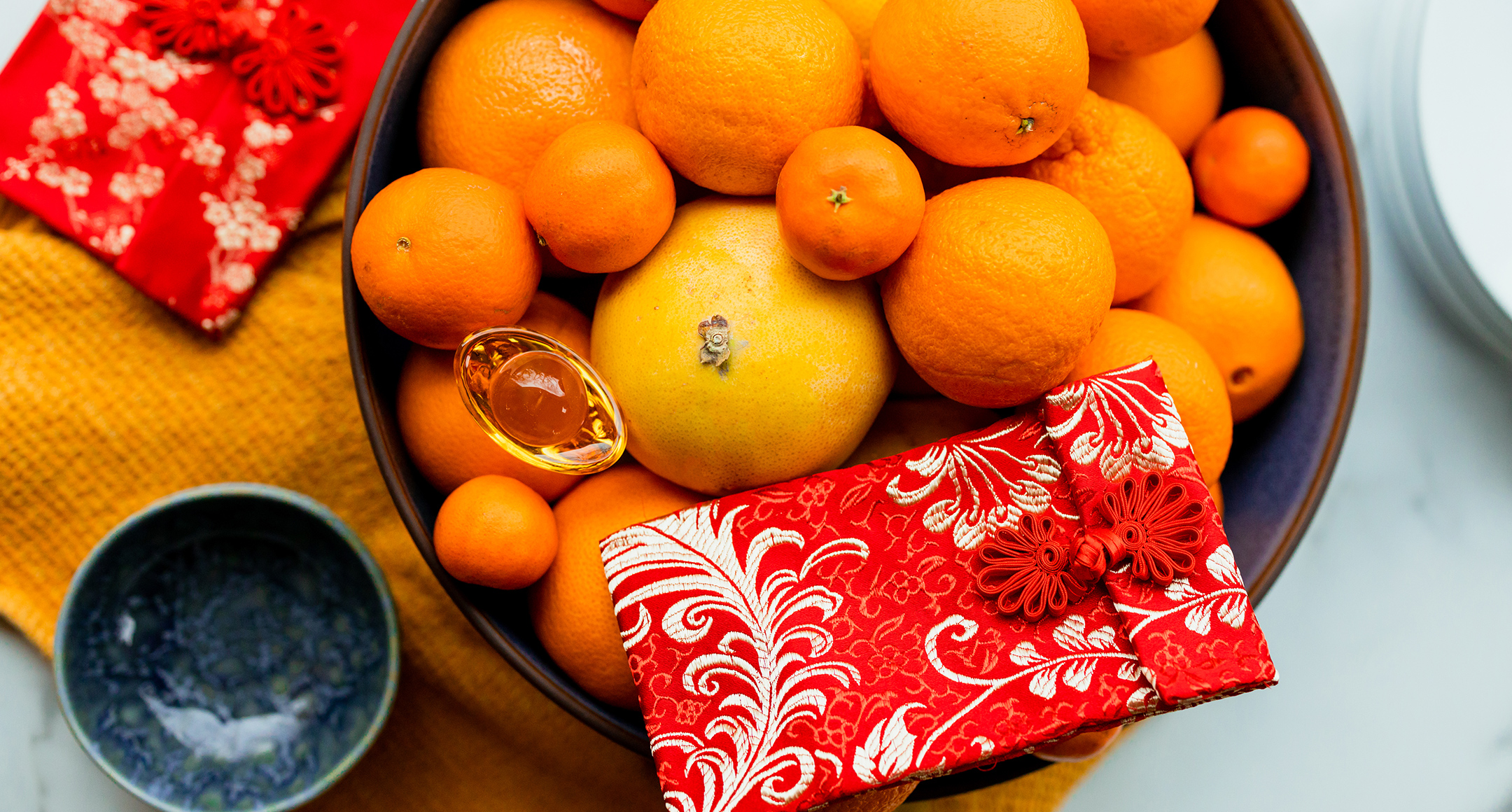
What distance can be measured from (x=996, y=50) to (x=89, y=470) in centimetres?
82

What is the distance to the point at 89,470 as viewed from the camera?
82cm

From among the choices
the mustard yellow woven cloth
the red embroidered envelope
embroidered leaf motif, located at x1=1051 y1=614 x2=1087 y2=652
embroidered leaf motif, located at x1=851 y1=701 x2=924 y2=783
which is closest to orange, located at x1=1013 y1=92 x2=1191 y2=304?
the red embroidered envelope

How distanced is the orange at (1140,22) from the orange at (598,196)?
323mm

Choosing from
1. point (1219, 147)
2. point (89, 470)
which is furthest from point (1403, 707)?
point (89, 470)

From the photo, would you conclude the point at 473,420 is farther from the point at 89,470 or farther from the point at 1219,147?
the point at 1219,147

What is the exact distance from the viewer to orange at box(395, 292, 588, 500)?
2.17ft

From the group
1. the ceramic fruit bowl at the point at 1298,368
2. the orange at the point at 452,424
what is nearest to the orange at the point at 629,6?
the ceramic fruit bowl at the point at 1298,368

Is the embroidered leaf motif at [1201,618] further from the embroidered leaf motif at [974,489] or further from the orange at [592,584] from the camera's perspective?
the orange at [592,584]

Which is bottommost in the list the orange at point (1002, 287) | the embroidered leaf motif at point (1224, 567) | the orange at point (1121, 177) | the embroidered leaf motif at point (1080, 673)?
the embroidered leaf motif at point (1080, 673)

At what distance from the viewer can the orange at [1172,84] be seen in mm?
733

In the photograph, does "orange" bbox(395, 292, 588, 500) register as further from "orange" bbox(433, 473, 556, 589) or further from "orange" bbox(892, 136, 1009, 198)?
"orange" bbox(892, 136, 1009, 198)

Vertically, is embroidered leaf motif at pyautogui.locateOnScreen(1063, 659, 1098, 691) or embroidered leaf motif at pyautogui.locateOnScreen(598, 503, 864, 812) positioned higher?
embroidered leaf motif at pyautogui.locateOnScreen(1063, 659, 1098, 691)

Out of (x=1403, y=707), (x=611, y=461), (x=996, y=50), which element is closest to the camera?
(x=996, y=50)

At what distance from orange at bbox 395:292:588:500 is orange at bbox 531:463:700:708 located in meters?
0.04
